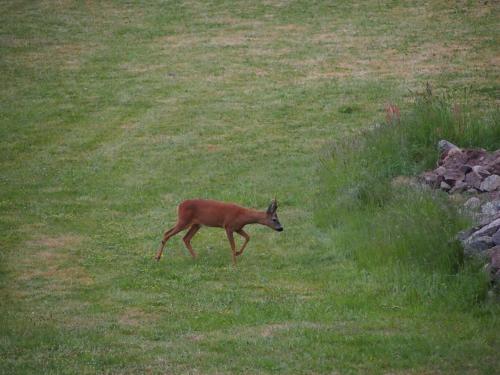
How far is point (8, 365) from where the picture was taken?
9703mm

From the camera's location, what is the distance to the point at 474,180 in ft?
50.1

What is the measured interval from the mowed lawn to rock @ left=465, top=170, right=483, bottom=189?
2672 millimetres

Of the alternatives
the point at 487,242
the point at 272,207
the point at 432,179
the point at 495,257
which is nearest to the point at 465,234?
the point at 487,242

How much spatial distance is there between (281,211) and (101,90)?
11.8 m

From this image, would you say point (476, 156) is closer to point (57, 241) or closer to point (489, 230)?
point (489, 230)

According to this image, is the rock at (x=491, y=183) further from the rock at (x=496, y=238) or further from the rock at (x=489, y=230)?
the rock at (x=496, y=238)

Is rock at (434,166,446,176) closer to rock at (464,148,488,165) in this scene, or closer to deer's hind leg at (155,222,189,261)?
rock at (464,148,488,165)

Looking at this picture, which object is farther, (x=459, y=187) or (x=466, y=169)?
(x=466, y=169)

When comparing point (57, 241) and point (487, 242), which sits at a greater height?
point (487, 242)

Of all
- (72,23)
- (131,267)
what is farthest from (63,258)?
(72,23)

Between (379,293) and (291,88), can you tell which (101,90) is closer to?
(291,88)

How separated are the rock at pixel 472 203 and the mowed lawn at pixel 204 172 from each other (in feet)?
7.24

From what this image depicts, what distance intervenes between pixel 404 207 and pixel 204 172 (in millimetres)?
6474

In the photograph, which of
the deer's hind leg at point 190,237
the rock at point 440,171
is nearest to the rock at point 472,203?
the rock at point 440,171
